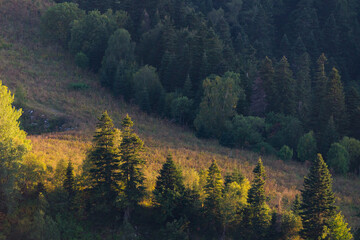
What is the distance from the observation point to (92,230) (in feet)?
121

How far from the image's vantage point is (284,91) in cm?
7244

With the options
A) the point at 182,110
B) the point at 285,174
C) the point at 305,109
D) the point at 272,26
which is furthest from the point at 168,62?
the point at 272,26

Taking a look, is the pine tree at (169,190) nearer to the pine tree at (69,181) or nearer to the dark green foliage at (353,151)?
the pine tree at (69,181)

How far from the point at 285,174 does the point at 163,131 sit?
2042cm

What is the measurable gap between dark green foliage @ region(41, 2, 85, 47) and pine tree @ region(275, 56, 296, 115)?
139 feet

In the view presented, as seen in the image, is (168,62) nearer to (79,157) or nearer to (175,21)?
(175,21)

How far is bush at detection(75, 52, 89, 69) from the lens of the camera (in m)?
82.1

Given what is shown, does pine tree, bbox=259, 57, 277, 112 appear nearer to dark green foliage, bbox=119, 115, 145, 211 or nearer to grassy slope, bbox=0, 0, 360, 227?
grassy slope, bbox=0, 0, 360, 227

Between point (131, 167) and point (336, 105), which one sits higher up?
point (336, 105)

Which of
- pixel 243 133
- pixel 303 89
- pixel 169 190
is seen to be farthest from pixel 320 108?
pixel 169 190

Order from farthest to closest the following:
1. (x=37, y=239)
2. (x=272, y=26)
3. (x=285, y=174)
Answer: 1. (x=272, y=26)
2. (x=285, y=174)
3. (x=37, y=239)

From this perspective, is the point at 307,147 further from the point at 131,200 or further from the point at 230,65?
the point at 131,200

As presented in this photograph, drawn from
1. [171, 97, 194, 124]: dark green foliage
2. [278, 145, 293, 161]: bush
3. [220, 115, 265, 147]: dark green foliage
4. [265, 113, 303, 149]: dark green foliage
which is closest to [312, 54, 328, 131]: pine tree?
[265, 113, 303, 149]: dark green foliage

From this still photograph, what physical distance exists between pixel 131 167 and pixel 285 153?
30.0 meters
